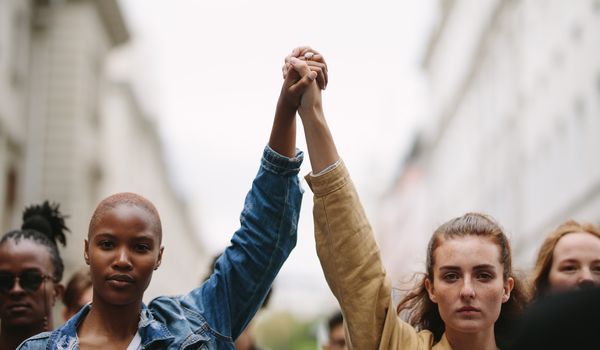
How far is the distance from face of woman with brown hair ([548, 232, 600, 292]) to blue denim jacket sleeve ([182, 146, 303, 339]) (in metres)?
1.51

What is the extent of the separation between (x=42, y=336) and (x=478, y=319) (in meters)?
1.53

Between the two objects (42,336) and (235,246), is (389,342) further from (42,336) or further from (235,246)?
(42,336)

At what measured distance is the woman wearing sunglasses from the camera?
4500 millimetres

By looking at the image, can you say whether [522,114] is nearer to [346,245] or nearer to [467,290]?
[467,290]

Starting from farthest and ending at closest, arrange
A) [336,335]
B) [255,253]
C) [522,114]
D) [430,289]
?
[522,114], [336,335], [430,289], [255,253]

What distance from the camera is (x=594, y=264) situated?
4.71m

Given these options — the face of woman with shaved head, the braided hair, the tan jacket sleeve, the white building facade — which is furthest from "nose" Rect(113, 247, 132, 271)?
the white building facade

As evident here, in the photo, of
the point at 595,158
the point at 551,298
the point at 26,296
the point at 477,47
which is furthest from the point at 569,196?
the point at 551,298

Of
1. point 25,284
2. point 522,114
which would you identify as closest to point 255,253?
point 25,284

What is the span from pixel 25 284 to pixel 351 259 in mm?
1566

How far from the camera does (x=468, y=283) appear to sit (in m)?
3.88

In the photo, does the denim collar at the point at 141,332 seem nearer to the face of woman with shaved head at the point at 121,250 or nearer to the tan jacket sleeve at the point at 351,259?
the face of woman with shaved head at the point at 121,250

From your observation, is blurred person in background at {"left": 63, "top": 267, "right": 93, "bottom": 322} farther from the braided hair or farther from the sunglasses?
the sunglasses

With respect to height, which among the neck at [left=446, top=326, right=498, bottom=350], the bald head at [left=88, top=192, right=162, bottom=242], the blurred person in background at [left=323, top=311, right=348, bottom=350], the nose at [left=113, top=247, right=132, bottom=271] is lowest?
the blurred person in background at [left=323, top=311, right=348, bottom=350]
